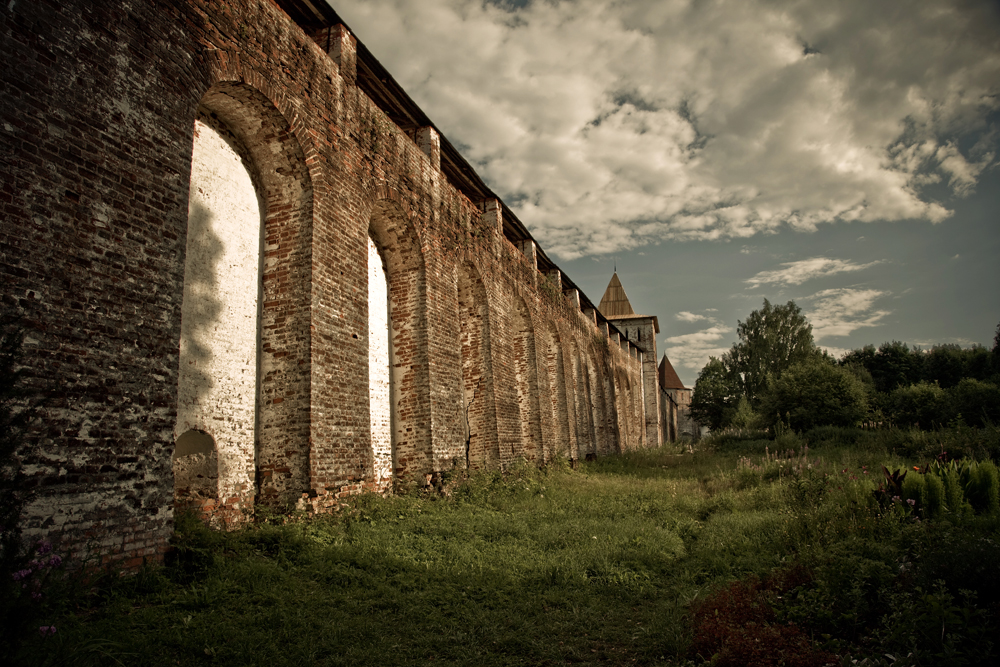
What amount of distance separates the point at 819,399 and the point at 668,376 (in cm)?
4457

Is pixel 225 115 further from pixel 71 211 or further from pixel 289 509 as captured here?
pixel 289 509

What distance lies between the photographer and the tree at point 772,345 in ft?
120

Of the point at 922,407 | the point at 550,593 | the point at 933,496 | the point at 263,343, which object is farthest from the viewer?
the point at 922,407

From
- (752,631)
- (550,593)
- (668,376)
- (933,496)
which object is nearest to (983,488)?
(933,496)

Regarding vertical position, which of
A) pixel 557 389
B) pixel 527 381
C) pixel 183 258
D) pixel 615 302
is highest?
pixel 615 302

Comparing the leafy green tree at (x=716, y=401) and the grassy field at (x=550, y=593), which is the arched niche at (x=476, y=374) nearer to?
the grassy field at (x=550, y=593)

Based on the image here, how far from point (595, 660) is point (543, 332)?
49.3ft

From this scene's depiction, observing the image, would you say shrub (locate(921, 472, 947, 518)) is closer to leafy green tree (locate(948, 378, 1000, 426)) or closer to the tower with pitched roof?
leafy green tree (locate(948, 378, 1000, 426))

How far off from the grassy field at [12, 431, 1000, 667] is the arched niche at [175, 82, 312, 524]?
3.00 ft

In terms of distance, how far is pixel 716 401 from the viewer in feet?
139

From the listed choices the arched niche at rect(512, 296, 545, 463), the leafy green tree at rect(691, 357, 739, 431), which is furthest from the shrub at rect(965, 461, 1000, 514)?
the leafy green tree at rect(691, 357, 739, 431)

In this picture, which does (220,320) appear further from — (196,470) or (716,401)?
(716,401)

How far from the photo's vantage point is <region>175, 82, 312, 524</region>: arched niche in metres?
6.73

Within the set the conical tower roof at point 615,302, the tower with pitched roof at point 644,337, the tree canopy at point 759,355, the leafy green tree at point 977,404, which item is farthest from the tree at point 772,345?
the leafy green tree at point 977,404
